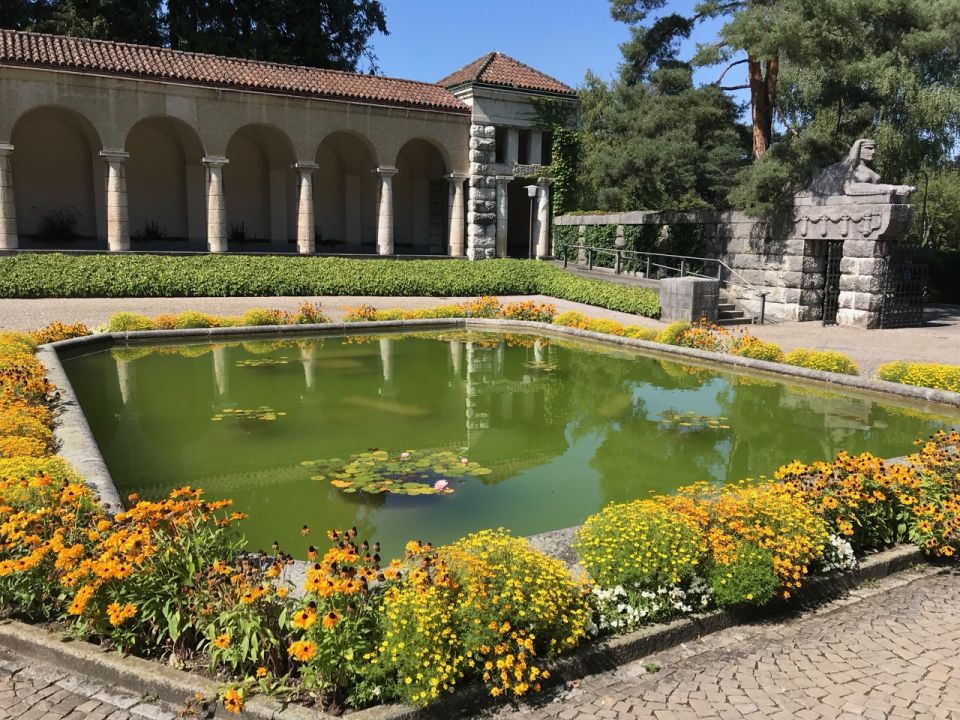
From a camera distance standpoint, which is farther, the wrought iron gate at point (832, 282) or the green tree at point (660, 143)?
the green tree at point (660, 143)

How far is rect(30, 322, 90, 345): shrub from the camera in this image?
1322cm

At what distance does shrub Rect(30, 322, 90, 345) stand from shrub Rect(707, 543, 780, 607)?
1194 centimetres

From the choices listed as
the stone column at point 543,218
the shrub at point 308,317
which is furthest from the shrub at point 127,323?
the stone column at point 543,218

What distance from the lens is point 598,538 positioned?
4688 mm

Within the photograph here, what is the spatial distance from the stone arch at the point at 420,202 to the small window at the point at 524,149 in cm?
329

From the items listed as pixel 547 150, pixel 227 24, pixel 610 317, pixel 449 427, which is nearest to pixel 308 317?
pixel 610 317

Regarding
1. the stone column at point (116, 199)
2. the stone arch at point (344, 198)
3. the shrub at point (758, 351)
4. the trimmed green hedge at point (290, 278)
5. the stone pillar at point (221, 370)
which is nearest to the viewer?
the stone pillar at point (221, 370)

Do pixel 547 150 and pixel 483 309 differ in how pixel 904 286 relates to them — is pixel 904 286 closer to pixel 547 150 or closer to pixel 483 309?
pixel 483 309

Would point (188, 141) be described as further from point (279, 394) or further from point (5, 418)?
point (5, 418)

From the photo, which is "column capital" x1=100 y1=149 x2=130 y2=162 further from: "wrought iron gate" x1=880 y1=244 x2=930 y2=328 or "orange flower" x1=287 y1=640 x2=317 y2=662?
"orange flower" x1=287 y1=640 x2=317 y2=662

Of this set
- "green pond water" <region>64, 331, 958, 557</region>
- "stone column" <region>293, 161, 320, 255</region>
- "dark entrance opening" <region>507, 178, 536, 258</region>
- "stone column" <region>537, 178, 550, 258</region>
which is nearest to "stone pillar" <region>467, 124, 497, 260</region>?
"stone column" <region>537, 178, 550, 258</region>

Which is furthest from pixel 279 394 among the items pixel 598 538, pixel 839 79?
pixel 839 79

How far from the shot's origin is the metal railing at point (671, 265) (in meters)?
20.3

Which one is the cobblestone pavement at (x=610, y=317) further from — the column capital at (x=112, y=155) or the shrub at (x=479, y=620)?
the shrub at (x=479, y=620)
